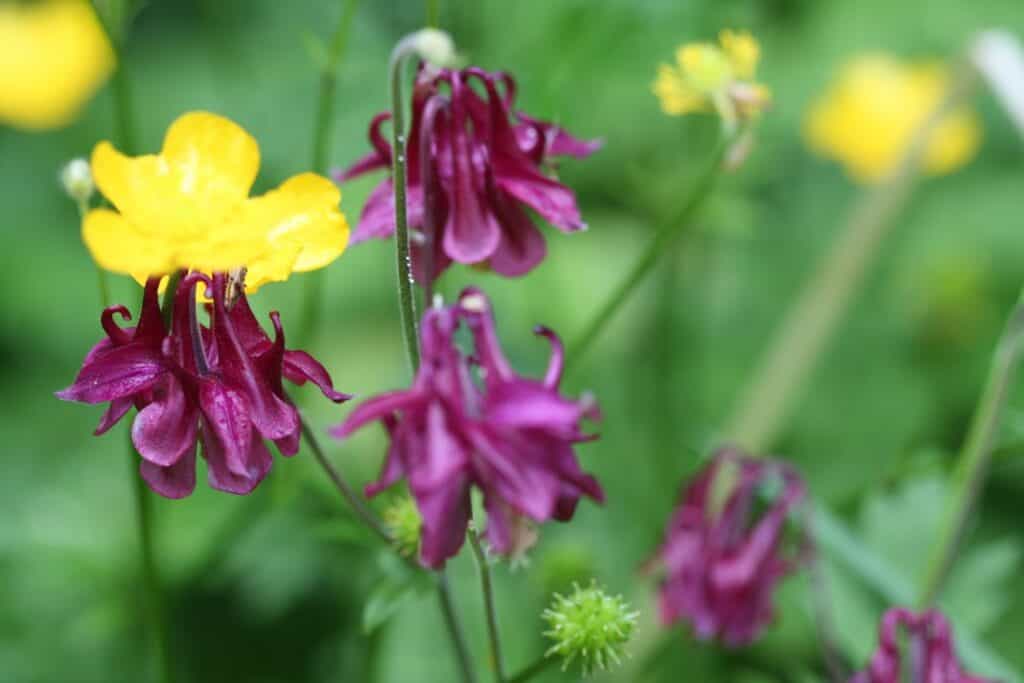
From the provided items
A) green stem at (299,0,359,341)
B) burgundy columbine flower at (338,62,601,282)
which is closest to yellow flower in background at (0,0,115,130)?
green stem at (299,0,359,341)

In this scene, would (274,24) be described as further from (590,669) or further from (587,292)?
(590,669)

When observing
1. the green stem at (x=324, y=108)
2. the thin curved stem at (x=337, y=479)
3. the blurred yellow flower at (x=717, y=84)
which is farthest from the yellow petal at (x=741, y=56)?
the thin curved stem at (x=337, y=479)

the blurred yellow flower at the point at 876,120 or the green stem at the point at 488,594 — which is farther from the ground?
the blurred yellow flower at the point at 876,120

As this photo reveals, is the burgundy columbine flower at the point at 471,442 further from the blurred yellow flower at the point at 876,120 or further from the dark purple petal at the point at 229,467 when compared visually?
the blurred yellow flower at the point at 876,120

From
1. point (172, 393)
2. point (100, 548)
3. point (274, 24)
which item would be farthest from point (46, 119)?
point (172, 393)

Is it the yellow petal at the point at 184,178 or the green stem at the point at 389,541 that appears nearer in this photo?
the yellow petal at the point at 184,178

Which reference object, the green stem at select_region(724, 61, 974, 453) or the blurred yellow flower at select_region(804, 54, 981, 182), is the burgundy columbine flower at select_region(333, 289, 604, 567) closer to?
the green stem at select_region(724, 61, 974, 453)

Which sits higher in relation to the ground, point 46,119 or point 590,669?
point 590,669
